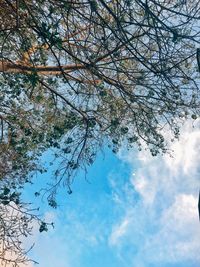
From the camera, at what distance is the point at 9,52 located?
626 centimetres

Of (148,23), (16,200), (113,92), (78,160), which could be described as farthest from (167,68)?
(16,200)

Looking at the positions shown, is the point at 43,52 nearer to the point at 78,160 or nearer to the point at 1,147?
the point at 78,160

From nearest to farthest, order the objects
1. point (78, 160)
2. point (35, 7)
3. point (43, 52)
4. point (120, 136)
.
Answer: point (35, 7) < point (43, 52) < point (78, 160) < point (120, 136)

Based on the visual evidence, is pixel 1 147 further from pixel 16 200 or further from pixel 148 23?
pixel 148 23

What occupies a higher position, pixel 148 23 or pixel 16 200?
pixel 148 23

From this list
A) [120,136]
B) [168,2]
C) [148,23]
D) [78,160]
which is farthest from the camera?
[120,136]

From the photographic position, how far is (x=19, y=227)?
7.39m

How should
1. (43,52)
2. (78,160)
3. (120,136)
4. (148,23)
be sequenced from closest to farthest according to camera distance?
1. (148,23)
2. (43,52)
3. (78,160)
4. (120,136)

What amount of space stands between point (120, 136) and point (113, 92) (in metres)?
0.95

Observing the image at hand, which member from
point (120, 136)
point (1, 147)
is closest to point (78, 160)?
point (120, 136)

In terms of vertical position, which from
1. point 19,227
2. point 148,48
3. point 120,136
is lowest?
point 19,227

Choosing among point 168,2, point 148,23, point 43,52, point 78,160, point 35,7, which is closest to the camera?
point 148,23

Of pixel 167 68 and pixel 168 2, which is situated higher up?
pixel 168 2

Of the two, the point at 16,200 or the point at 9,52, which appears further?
the point at 16,200
